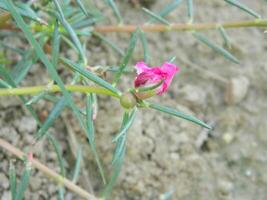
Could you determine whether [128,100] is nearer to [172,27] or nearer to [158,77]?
[158,77]

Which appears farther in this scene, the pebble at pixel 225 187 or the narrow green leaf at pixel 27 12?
the pebble at pixel 225 187

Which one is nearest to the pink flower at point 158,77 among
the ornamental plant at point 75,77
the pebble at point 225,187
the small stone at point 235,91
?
the ornamental plant at point 75,77

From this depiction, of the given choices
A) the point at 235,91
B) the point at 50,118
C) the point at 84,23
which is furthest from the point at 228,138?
the point at 50,118

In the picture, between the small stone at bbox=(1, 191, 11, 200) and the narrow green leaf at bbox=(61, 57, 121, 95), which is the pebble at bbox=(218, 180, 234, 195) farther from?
the narrow green leaf at bbox=(61, 57, 121, 95)

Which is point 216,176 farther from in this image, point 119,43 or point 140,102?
point 140,102

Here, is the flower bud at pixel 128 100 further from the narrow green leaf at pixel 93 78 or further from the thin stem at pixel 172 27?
the thin stem at pixel 172 27

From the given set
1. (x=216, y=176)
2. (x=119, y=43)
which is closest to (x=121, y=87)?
(x=119, y=43)
